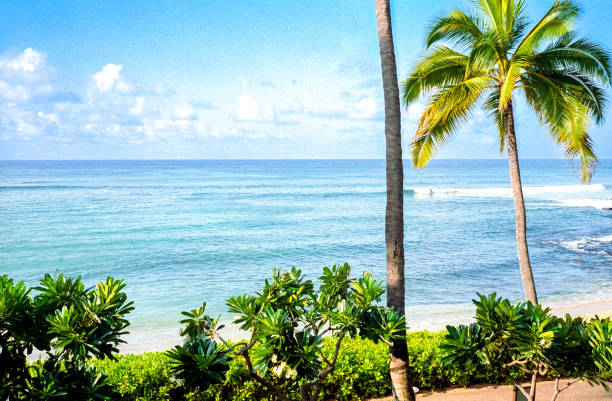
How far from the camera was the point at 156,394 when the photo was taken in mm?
5789

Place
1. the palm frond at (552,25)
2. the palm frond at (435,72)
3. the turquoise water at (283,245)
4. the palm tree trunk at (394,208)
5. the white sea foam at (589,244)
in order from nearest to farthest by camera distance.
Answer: the palm tree trunk at (394,208) < the palm frond at (552,25) < the palm frond at (435,72) < the turquoise water at (283,245) < the white sea foam at (589,244)

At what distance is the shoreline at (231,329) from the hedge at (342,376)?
17.1ft

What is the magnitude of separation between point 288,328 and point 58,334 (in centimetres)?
192

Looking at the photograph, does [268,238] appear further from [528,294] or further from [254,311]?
[254,311]

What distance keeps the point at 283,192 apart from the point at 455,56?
4879 centimetres

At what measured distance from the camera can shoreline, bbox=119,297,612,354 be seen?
11.9m

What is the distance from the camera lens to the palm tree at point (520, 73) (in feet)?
27.0

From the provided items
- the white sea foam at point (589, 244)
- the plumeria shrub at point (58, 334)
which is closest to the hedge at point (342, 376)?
the plumeria shrub at point (58, 334)

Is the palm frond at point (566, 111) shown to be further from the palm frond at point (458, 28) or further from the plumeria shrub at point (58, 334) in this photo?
the plumeria shrub at point (58, 334)

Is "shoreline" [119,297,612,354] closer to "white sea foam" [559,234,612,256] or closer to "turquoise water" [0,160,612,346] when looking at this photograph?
"turquoise water" [0,160,612,346]

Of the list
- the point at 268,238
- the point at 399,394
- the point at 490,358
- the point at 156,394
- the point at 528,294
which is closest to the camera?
the point at 490,358

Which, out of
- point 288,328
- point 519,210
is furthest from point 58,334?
point 519,210

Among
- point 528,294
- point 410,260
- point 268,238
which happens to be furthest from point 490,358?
point 268,238

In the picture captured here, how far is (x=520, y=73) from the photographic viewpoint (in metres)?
8.59
